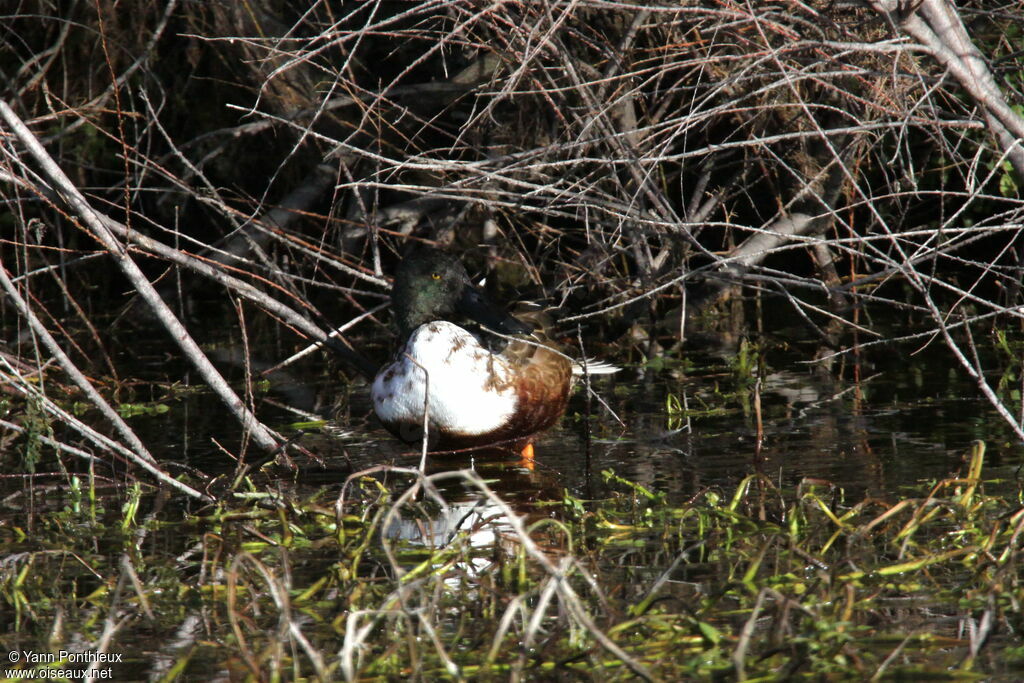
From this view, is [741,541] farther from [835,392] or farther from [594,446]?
[835,392]

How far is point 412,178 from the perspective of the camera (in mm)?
7250

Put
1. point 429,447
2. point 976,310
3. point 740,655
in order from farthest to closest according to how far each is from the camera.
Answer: point 976,310
point 429,447
point 740,655

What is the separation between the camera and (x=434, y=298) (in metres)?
5.45

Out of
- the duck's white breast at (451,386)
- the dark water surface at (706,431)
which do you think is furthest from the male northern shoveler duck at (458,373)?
the dark water surface at (706,431)

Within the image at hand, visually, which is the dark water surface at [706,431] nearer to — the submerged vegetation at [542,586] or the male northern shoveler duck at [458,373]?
the male northern shoveler duck at [458,373]

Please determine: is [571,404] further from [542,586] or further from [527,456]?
[542,586]

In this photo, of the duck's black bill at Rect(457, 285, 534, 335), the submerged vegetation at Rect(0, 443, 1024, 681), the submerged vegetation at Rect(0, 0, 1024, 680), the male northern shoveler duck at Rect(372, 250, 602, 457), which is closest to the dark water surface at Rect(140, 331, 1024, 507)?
the submerged vegetation at Rect(0, 0, 1024, 680)

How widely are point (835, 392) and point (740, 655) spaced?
11.8ft

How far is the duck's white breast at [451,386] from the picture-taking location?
16.4ft

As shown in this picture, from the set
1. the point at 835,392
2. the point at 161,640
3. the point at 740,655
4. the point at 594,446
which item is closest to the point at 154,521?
the point at 161,640

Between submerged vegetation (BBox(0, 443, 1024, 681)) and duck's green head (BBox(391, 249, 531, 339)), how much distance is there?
1.30 meters

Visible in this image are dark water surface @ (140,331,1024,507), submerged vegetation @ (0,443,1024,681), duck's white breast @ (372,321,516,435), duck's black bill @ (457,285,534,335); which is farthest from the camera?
duck's black bill @ (457,285,534,335)

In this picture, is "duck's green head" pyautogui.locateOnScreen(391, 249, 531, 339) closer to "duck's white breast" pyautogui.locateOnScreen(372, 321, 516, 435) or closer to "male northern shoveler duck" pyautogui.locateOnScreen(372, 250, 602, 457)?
"male northern shoveler duck" pyautogui.locateOnScreen(372, 250, 602, 457)

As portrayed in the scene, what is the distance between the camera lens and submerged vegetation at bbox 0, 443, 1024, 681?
2.73m
